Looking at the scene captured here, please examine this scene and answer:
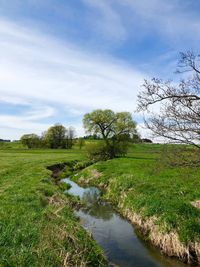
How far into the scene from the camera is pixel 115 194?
2367cm

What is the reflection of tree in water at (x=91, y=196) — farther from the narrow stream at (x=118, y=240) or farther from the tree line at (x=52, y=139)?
the tree line at (x=52, y=139)

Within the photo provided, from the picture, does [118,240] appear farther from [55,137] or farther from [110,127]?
[55,137]

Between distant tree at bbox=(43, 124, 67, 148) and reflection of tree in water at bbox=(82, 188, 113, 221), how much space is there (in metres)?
103

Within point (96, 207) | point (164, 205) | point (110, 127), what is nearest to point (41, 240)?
point (164, 205)

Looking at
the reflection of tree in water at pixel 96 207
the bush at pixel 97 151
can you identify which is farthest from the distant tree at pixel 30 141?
the reflection of tree in water at pixel 96 207

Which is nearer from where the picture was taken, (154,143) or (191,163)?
(191,163)

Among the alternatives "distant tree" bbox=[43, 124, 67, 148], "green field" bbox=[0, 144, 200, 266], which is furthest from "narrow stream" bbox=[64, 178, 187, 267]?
"distant tree" bbox=[43, 124, 67, 148]

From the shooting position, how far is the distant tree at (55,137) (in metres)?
128

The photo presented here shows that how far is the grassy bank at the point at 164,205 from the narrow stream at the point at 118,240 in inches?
20.4

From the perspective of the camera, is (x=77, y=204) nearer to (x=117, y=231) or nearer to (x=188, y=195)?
(x=117, y=231)

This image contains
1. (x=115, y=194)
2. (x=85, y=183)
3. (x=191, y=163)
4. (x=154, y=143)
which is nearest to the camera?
(x=191, y=163)

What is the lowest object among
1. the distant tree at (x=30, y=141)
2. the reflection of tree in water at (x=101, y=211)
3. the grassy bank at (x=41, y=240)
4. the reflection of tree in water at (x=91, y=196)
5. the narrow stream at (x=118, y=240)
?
the narrow stream at (x=118, y=240)

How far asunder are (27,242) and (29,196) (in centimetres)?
724

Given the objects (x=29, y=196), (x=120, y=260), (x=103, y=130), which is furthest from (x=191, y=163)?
(x=103, y=130)
